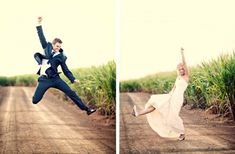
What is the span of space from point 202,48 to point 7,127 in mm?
1937

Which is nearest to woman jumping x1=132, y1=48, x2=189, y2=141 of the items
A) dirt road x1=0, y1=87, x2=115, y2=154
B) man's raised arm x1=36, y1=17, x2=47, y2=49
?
dirt road x1=0, y1=87, x2=115, y2=154

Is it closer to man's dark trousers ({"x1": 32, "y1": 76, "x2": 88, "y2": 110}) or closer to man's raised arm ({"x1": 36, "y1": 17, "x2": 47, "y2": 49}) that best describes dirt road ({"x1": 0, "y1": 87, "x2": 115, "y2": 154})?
man's dark trousers ({"x1": 32, "y1": 76, "x2": 88, "y2": 110})

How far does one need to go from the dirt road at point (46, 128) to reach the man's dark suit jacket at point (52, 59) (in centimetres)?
22

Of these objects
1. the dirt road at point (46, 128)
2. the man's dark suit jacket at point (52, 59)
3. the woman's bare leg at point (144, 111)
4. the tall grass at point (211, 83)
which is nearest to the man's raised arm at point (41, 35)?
the man's dark suit jacket at point (52, 59)

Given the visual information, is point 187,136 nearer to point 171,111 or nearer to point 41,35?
point 171,111

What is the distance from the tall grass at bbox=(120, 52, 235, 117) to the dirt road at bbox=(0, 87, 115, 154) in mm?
514

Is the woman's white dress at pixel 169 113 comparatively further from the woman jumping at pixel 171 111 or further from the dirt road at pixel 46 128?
the dirt road at pixel 46 128

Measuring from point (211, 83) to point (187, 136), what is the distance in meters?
0.54

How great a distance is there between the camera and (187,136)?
439cm

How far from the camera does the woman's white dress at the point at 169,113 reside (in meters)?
4.42

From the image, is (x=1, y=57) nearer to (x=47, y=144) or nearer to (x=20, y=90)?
(x=20, y=90)

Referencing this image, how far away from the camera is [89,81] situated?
445cm

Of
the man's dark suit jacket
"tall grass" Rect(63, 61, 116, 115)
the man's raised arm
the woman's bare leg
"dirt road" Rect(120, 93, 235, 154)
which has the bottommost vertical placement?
"dirt road" Rect(120, 93, 235, 154)

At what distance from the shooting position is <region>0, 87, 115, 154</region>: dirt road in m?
4.29
